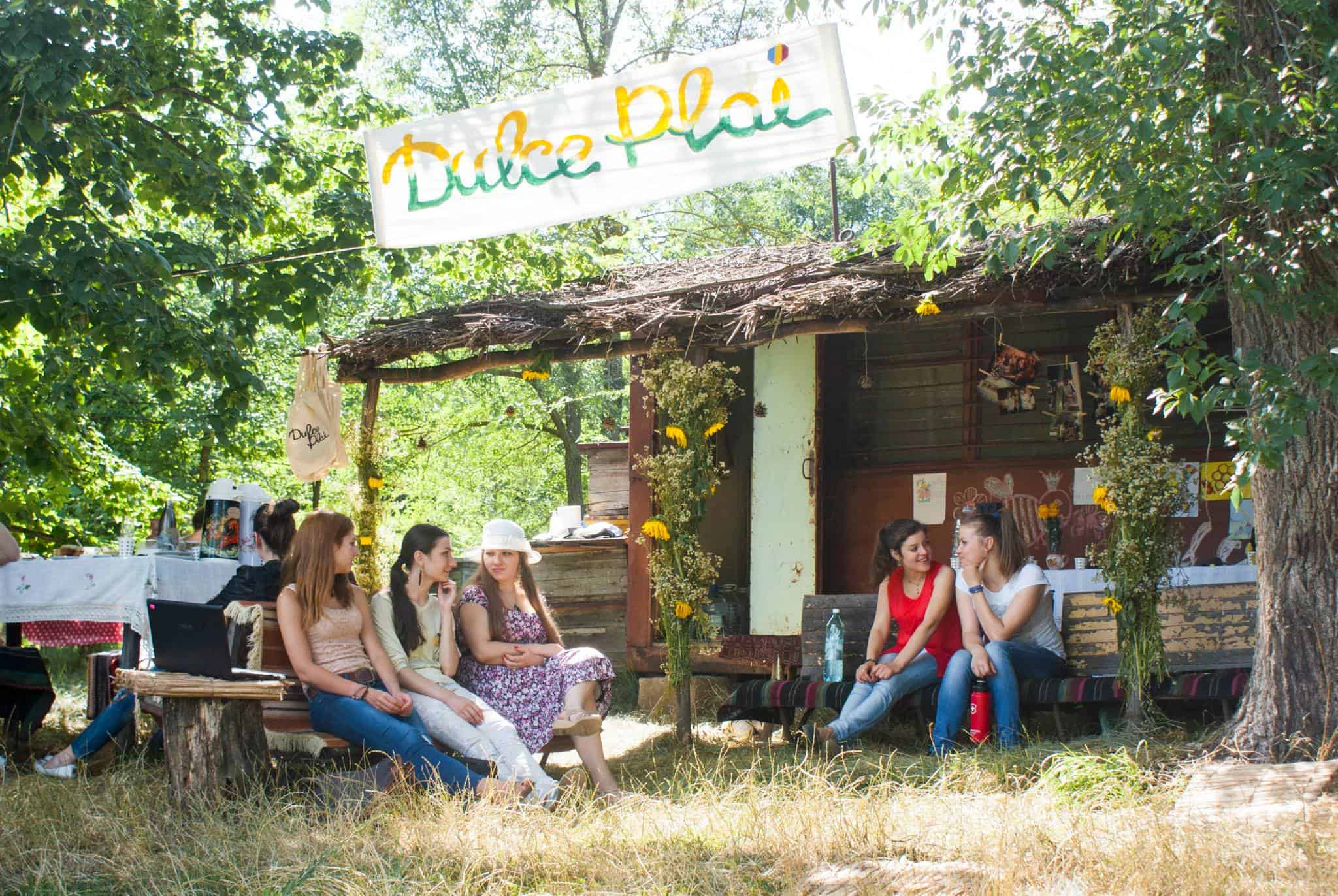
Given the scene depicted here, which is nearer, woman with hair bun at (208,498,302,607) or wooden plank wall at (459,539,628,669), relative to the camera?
woman with hair bun at (208,498,302,607)

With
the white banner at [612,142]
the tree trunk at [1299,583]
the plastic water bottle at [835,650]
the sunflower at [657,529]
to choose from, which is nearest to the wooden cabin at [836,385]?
the white banner at [612,142]

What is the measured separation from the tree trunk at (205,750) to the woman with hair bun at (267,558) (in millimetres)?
894

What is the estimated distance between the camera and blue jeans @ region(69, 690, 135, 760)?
5910mm

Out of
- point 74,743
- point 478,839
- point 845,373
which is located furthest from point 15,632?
point 845,373

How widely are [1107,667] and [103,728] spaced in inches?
203

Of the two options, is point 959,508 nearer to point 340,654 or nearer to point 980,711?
point 980,711

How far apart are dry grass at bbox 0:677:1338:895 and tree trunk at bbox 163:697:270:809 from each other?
0.13 metres

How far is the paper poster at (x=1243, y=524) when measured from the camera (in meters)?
8.45

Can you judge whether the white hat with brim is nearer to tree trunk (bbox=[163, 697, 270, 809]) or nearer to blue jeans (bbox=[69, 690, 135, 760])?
tree trunk (bbox=[163, 697, 270, 809])

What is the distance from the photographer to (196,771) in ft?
16.4

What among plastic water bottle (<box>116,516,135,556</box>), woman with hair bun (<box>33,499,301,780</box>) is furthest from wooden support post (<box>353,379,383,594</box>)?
plastic water bottle (<box>116,516,135,556</box>)

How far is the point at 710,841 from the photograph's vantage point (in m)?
4.41

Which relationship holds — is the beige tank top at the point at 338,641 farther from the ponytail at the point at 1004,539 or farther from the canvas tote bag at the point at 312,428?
the canvas tote bag at the point at 312,428

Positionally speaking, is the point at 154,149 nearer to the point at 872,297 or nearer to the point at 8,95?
the point at 8,95
